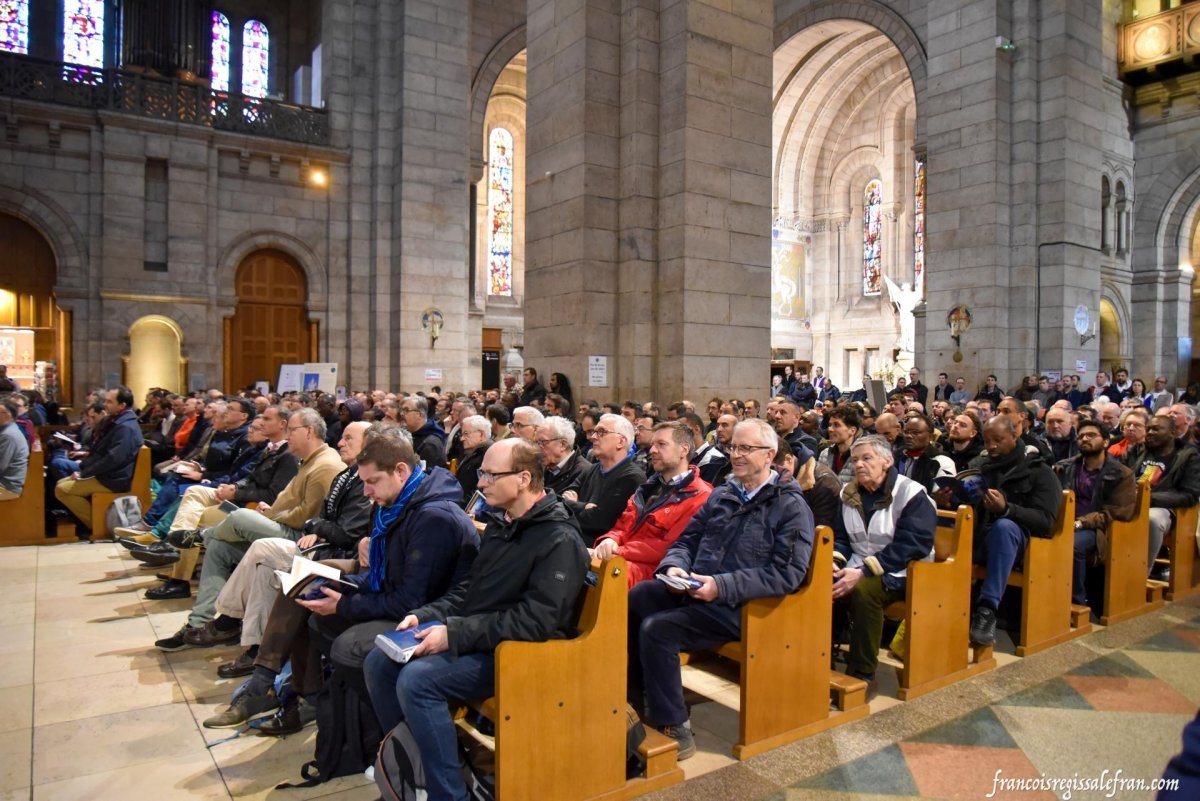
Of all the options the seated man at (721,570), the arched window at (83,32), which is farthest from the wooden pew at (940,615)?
the arched window at (83,32)

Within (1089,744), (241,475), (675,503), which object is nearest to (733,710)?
(675,503)

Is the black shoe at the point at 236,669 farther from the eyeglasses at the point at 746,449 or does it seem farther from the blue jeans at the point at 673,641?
the eyeglasses at the point at 746,449

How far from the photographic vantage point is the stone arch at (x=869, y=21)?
15688 millimetres

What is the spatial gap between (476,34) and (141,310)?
32.7 ft

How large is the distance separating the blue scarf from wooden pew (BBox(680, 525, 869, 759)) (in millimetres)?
1500

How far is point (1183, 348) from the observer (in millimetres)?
17500

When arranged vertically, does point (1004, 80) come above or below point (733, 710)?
above

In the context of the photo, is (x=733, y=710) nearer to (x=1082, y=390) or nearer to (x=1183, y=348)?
(x=1082, y=390)

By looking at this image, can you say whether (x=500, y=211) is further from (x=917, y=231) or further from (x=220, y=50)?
(x=917, y=231)

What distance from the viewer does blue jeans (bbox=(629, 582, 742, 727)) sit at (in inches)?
128

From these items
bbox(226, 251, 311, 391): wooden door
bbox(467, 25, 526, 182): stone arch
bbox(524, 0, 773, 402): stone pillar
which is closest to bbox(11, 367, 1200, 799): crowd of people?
bbox(524, 0, 773, 402): stone pillar

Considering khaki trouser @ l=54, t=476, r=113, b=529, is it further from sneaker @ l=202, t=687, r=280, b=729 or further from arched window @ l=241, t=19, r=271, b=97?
arched window @ l=241, t=19, r=271, b=97

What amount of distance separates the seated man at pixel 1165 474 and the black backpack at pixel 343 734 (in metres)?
5.47

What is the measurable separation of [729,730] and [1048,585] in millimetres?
2385
